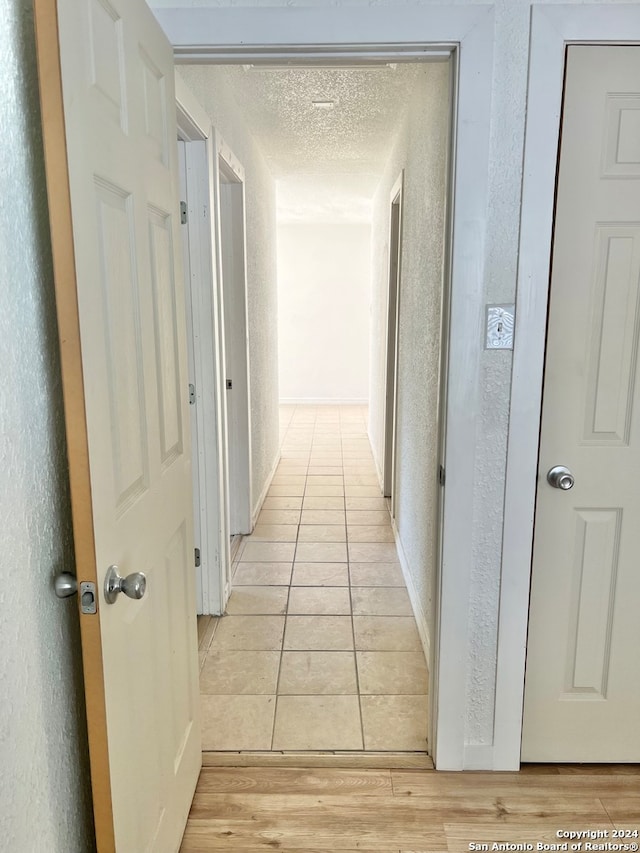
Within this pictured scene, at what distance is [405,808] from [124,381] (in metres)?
1.39

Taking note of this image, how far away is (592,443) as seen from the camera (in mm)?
1595

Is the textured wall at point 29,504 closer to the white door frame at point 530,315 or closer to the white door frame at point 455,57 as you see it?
the white door frame at point 455,57

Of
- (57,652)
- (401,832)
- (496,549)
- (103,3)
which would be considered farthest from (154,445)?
(401,832)

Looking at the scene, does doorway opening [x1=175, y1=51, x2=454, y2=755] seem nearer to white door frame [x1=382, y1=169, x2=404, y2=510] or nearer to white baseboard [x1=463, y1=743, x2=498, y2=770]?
white door frame [x1=382, y1=169, x2=404, y2=510]

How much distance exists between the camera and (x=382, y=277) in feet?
15.6

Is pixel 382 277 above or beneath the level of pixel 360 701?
above

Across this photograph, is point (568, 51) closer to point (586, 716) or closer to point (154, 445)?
point (154, 445)

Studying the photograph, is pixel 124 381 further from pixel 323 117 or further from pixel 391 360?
pixel 391 360

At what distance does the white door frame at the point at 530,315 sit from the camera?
4.58 feet

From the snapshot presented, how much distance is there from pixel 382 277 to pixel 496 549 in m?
3.49

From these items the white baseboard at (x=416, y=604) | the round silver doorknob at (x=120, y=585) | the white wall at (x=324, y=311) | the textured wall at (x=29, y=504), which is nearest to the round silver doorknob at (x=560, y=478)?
the white baseboard at (x=416, y=604)

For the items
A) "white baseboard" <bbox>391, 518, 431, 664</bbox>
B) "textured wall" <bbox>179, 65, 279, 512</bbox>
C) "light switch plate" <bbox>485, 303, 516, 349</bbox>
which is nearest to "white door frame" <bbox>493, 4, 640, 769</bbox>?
"light switch plate" <bbox>485, 303, 516, 349</bbox>

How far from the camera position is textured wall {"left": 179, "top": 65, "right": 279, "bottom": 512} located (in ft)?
8.57

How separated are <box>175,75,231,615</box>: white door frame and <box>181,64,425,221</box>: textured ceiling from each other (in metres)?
0.28
